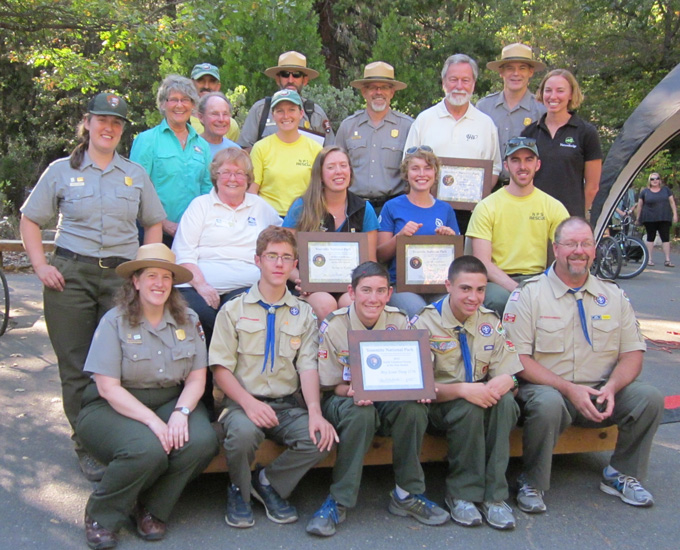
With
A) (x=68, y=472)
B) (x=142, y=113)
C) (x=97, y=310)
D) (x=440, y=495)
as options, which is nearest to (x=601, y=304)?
(x=440, y=495)

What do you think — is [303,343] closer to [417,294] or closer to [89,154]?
[417,294]

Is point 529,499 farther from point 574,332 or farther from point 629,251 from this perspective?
point 629,251

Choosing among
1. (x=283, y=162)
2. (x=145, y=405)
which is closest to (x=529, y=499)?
(x=145, y=405)

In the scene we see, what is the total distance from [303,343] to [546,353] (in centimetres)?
153

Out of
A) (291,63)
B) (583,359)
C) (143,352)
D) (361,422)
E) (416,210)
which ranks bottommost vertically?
(361,422)

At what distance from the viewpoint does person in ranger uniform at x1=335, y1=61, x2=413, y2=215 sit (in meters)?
6.05

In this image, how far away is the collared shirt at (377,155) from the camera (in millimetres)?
6043

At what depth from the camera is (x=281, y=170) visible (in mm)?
5668

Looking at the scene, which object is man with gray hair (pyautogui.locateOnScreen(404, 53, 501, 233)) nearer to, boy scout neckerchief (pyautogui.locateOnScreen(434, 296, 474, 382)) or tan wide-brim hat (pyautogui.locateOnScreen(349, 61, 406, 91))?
tan wide-brim hat (pyautogui.locateOnScreen(349, 61, 406, 91))

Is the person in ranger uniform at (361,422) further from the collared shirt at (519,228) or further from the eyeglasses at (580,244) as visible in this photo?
the collared shirt at (519,228)

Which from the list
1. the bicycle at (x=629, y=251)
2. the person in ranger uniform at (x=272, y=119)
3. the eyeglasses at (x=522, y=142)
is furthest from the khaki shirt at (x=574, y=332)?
the bicycle at (x=629, y=251)

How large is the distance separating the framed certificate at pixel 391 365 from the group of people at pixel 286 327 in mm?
103

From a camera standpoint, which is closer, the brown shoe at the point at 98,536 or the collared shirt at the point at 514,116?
the brown shoe at the point at 98,536

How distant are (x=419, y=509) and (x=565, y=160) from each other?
3243 mm
